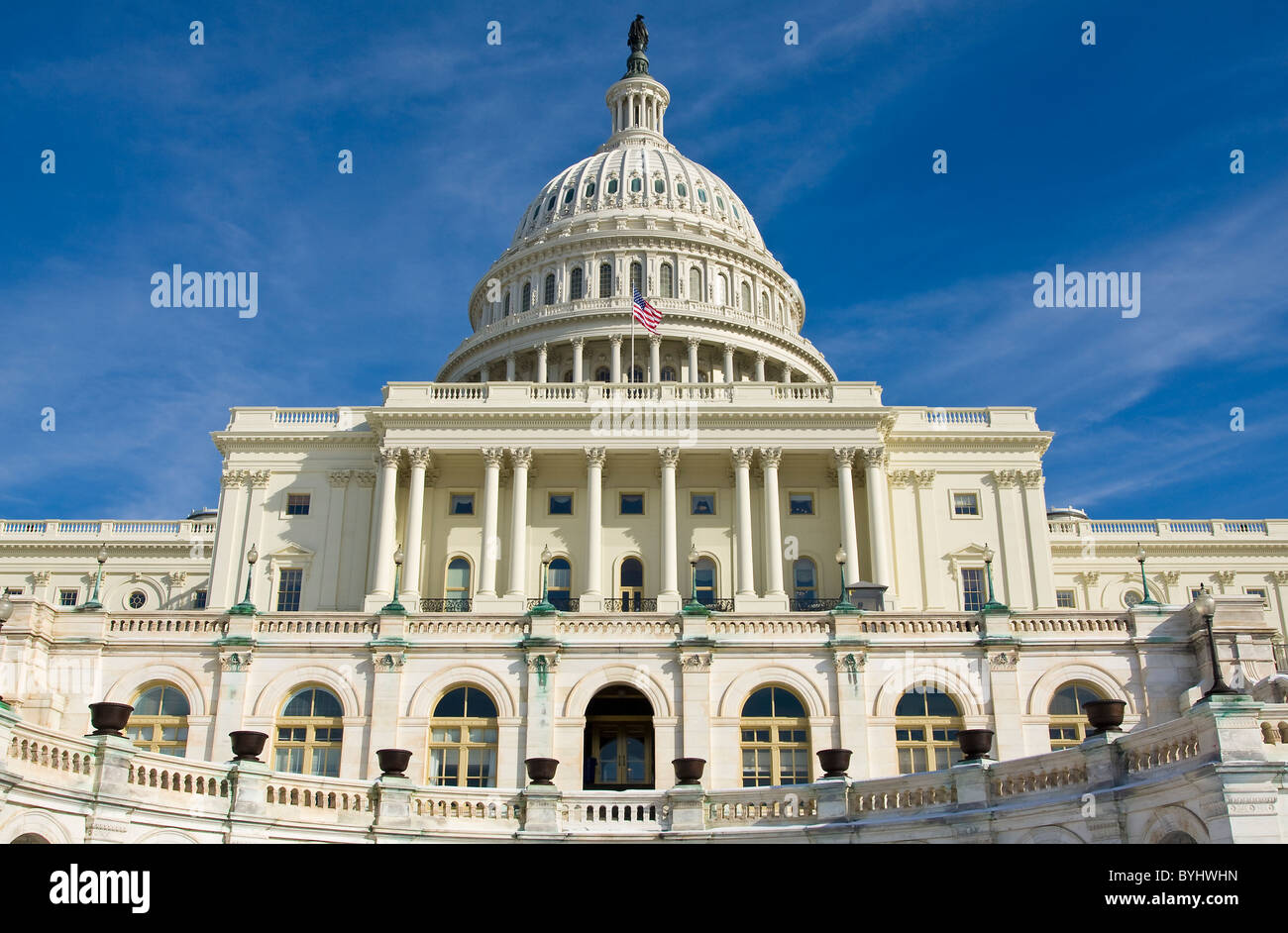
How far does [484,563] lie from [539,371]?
32204 mm

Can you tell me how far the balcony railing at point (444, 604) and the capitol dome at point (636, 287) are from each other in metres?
31.8

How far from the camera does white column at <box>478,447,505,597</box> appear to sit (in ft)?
220

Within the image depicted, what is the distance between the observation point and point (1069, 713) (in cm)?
3878

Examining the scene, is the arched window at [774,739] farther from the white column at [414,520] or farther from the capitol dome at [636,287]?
the capitol dome at [636,287]

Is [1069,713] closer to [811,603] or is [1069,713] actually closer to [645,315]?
[811,603]

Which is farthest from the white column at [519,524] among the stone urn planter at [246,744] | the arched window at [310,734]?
the stone urn planter at [246,744]

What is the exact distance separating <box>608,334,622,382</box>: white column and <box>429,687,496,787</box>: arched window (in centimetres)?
5845

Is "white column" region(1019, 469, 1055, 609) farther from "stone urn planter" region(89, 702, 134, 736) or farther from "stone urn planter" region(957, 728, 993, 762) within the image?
"stone urn planter" region(89, 702, 134, 736)

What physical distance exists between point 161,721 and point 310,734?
453cm

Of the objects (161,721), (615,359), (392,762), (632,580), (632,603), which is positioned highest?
(615,359)

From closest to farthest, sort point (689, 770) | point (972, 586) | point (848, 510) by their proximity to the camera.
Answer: point (689, 770)
point (848, 510)
point (972, 586)

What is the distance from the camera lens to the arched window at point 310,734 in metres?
37.9

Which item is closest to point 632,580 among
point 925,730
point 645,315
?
point 645,315
